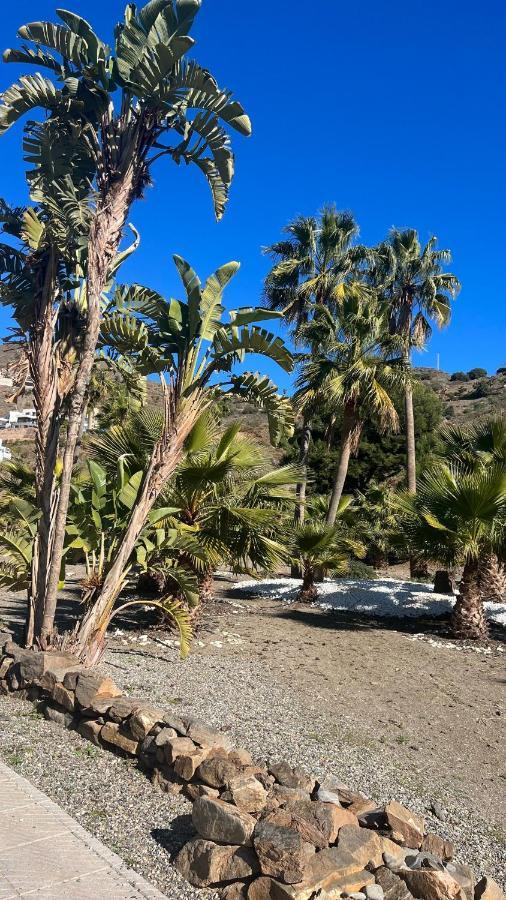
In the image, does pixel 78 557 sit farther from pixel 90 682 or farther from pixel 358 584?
pixel 358 584

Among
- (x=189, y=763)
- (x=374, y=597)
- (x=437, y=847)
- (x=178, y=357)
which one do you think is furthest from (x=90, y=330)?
(x=374, y=597)

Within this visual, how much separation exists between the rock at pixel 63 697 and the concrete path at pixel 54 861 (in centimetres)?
163

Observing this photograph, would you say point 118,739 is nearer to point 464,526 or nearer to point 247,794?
point 247,794

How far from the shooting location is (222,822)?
143 inches

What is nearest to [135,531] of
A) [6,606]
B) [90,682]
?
[90,682]

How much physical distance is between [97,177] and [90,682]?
5.77m

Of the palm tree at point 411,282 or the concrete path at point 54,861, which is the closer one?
the concrete path at point 54,861

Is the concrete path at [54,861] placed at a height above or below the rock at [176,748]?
below

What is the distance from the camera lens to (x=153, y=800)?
176 inches

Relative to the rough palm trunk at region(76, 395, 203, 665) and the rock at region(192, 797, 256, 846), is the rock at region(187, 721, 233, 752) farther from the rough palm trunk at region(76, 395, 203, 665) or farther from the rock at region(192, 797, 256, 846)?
the rough palm trunk at region(76, 395, 203, 665)

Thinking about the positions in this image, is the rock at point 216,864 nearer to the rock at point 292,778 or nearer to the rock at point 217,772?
the rock at point 217,772

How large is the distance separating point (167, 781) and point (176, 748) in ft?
0.89

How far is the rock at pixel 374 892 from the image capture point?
3279 mm

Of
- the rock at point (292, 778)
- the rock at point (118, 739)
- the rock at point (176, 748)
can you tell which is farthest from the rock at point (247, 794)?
the rock at point (118, 739)
